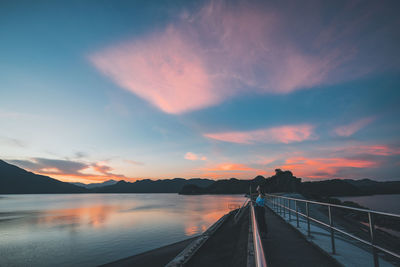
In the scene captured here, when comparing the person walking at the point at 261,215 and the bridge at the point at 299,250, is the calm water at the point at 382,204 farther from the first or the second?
the person walking at the point at 261,215

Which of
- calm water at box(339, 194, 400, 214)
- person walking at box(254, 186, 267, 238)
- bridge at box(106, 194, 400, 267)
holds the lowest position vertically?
calm water at box(339, 194, 400, 214)

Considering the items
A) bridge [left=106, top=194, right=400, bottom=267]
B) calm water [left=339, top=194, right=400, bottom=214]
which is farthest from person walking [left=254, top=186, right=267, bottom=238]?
calm water [left=339, top=194, right=400, bottom=214]

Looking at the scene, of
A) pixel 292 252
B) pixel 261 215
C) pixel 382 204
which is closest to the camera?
pixel 292 252

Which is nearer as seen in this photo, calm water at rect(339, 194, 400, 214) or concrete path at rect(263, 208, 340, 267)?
concrete path at rect(263, 208, 340, 267)

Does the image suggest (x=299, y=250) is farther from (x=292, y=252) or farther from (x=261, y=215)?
(x=261, y=215)

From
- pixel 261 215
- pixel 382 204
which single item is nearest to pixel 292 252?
pixel 261 215

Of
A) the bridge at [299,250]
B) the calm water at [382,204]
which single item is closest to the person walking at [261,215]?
the bridge at [299,250]

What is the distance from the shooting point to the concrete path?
509 cm

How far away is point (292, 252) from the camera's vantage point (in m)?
5.90

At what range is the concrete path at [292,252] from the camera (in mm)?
5092

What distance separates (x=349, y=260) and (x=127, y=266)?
1079cm

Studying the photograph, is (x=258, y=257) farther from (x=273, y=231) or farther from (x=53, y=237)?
(x=53, y=237)

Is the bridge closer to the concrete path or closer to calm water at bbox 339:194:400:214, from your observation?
the concrete path

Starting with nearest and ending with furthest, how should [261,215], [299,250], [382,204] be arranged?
[299,250], [261,215], [382,204]
